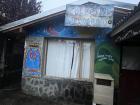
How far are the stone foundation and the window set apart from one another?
1.08 feet

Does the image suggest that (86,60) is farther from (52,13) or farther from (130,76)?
(52,13)

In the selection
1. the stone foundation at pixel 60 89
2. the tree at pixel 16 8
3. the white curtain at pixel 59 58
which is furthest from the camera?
the tree at pixel 16 8

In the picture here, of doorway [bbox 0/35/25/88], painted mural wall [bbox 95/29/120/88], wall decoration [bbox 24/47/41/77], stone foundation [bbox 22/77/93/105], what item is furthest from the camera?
doorway [bbox 0/35/25/88]

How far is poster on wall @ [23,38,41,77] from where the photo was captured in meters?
8.25

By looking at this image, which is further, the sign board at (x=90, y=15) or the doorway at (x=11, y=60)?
the doorway at (x=11, y=60)

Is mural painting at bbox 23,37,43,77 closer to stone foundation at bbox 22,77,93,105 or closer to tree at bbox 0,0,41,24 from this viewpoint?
stone foundation at bbox 22,77,93,105

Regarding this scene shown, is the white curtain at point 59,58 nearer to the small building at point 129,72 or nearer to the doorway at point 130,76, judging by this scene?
the small building at point 129,72

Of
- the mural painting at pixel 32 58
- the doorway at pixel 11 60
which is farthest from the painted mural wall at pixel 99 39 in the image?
the doorway at pixel 11 60

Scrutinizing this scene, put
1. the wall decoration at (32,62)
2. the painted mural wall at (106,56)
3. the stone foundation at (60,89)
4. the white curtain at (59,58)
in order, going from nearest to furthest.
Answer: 1. the painted mural wall at (106,56)
2. the stone foundation at (60,89)
3. the white curtain at (59,58)
4. the wall decoration at (32,62)

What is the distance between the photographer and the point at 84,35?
7.75 m

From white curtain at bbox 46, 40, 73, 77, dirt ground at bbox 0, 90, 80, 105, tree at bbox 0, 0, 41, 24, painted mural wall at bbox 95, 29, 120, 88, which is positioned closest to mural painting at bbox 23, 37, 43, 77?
white curtain at bbox 46, 40, 73, 77

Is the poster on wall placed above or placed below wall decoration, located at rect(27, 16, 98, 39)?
below

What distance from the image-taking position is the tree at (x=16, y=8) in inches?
542

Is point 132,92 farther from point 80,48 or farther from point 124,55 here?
point 80,48
